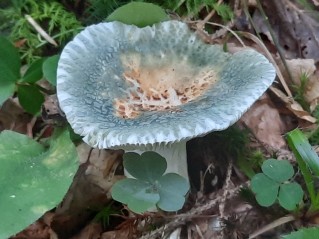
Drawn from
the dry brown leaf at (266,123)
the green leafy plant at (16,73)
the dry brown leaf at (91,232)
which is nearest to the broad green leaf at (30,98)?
the green leafy plant at (16,73)

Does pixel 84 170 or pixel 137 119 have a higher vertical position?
pixel 137 119

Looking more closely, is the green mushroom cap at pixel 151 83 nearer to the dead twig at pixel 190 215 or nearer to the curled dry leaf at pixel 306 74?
the dead twig at pixel 190 215

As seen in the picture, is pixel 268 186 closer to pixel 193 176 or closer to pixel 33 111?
pixel 193 176

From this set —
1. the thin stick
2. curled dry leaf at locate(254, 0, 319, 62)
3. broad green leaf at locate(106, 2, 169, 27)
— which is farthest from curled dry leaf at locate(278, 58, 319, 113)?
the thin stick

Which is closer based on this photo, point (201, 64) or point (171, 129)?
point (171, 129)

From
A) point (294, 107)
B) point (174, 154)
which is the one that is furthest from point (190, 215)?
point (294, 107)

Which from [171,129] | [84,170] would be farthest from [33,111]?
[171,129]

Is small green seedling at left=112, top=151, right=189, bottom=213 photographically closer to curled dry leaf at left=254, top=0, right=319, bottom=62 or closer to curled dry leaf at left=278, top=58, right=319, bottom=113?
curled dry leaf at left=278, top=58, right=319, bottom=113

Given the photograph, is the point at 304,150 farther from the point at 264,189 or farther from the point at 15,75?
the point at 15,75
